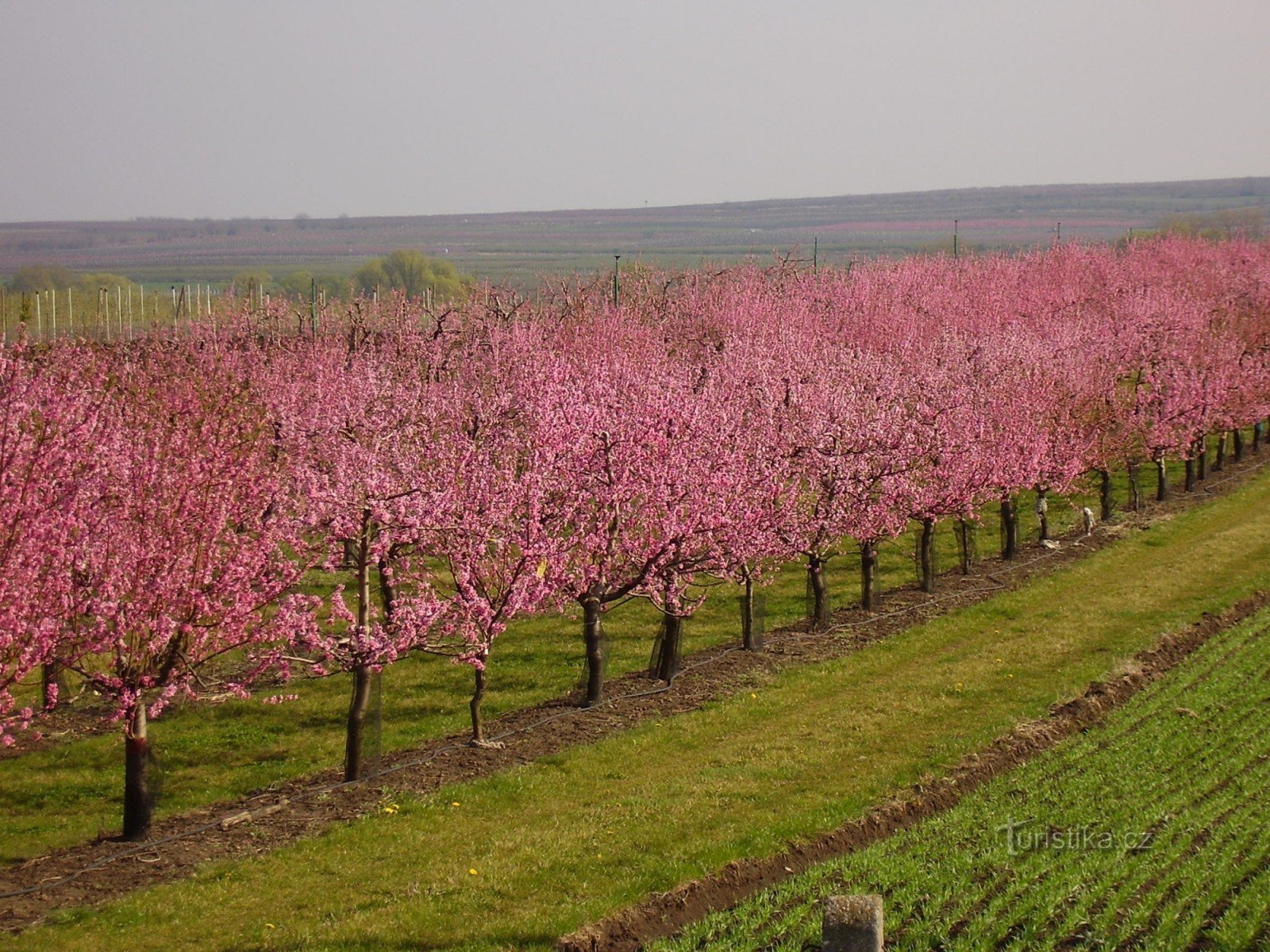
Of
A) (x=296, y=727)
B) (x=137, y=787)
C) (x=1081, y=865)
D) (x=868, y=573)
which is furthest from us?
(x=868, y=573)

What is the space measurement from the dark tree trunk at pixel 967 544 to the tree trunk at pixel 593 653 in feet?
45.4

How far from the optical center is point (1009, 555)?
1433 inches

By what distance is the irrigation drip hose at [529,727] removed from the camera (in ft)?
56.5

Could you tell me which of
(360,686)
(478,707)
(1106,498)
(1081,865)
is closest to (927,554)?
(1106,498)

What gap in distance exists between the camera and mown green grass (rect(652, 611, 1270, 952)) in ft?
44.3

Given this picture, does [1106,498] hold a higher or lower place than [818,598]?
higher

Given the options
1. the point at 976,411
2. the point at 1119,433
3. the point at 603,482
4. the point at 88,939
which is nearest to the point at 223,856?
the point at 88,939

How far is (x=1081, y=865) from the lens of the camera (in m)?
15.0

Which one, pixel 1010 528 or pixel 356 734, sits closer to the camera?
pixel 356 734

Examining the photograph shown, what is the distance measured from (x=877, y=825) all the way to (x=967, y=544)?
19.2m

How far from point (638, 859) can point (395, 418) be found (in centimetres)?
1519

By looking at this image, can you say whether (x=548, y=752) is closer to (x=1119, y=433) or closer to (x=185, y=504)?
(x=185, y=504)

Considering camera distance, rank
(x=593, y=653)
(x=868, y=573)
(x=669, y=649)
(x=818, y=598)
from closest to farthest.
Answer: (x=593, y=653)
(x=669, y=649)
(x=818, y=598)
(x=868, y=573)

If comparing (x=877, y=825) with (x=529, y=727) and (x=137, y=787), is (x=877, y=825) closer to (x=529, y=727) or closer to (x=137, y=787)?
→ (x=529, y=727)
